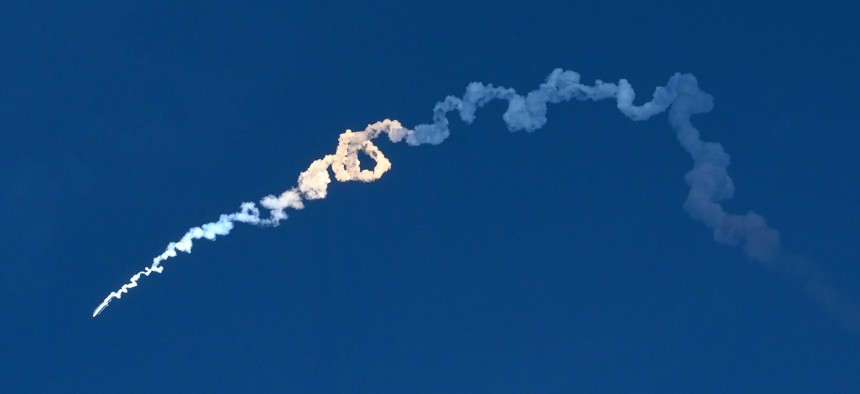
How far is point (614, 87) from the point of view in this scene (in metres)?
133

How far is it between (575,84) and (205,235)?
3154cm

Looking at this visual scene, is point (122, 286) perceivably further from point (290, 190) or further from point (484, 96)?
point (484, 96)

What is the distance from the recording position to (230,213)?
13412 centimetres

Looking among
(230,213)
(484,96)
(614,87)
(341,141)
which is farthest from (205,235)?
(614,87)

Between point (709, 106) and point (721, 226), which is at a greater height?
point (709, 106)

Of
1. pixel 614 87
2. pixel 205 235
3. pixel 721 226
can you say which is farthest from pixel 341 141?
pixel 721 226

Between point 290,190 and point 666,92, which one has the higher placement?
point 666,92

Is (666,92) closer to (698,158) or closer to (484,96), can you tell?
(698,158)

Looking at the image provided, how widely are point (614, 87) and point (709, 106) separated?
24.7 feet

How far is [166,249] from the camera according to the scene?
133875 mm

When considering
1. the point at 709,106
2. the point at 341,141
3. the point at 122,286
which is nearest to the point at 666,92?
the point at 709,106

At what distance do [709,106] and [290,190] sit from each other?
33490mm

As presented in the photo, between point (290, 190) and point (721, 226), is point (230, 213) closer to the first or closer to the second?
point (290, 190)

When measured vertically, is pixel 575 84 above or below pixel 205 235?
above
